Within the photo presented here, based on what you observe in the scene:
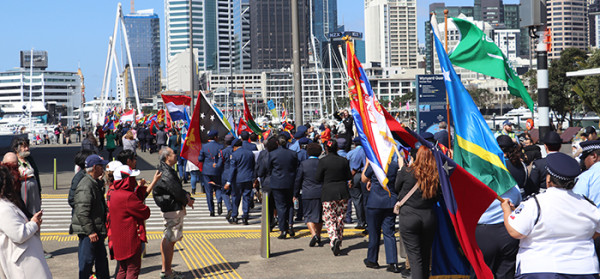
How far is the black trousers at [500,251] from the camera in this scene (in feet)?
20.0

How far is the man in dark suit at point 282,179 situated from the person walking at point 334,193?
1.34 meters

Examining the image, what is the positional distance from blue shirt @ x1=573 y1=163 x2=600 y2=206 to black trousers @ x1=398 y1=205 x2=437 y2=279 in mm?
1493

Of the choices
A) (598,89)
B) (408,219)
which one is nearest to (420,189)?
(408,219)

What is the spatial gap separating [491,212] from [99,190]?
14.5 feet

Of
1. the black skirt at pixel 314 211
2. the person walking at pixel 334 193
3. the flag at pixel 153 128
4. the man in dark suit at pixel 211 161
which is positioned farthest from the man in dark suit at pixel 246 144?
the flag at pixel 153 128

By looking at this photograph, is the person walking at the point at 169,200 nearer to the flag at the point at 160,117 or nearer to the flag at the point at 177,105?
the flag at the point at 177,105

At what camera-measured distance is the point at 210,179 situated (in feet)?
46.7

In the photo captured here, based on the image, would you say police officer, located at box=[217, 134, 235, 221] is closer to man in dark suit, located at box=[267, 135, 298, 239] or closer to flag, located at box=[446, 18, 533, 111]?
man in dark suit, located at box=[267, 135, 298, 239]

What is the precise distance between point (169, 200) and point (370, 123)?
2.63m

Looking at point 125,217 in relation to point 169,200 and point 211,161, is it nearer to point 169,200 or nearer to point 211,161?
point 169,200

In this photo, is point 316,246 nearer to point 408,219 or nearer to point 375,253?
point 375,253

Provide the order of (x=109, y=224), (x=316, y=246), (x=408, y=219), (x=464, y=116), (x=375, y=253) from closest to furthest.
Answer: (x=464, y=116)
(x=408, y=219)
(x=109, y=224)
(x=375, y=253)
(x=316, y=246)

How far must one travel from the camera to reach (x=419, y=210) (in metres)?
7.28

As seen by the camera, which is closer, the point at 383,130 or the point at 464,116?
the point at 464,116
